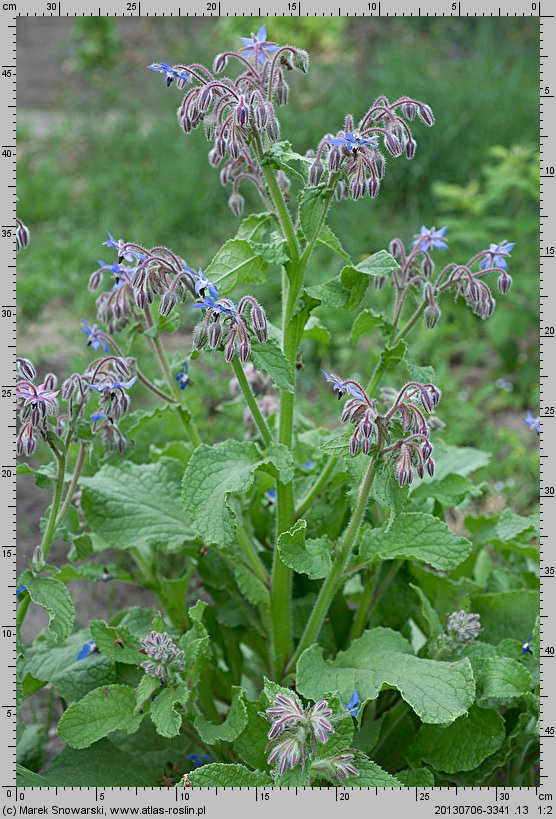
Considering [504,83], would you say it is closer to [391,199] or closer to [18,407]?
[391,199]

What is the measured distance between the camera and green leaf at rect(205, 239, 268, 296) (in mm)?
2174

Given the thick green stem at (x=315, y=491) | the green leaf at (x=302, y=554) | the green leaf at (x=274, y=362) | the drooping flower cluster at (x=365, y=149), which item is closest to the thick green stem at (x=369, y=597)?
the thick green stem at (x=315, y=491)

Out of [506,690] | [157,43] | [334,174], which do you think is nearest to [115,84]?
[157,43]

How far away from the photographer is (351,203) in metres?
5.60

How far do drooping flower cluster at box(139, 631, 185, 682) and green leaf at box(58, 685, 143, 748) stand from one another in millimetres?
110

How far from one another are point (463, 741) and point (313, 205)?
4.46 feet

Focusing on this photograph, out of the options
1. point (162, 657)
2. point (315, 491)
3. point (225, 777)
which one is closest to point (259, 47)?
point (315, 491)

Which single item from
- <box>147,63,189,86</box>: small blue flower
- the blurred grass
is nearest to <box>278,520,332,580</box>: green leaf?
<box>147,63,189,86</box>: small blue flower

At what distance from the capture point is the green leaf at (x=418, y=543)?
218cm

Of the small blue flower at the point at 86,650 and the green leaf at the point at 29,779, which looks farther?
the small blue flower at the point at 86,650

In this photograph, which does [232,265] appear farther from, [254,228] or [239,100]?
[239,100]

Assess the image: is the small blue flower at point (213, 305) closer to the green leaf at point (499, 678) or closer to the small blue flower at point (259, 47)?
the small blue flower at point (259, 47)

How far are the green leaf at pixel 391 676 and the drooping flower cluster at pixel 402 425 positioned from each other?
506 mm

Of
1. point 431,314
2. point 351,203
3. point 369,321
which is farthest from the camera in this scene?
point 351,203
